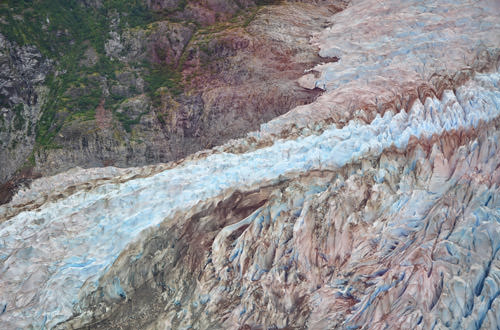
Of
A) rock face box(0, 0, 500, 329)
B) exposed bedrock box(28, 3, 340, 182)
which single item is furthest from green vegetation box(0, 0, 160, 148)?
rock face box(0, 0, 500, 329)

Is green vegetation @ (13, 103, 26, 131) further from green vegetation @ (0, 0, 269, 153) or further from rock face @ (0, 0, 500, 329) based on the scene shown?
rock face @ (0, 0, 500, 329)

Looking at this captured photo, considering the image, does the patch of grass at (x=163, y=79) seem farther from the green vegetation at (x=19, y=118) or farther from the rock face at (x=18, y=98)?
the green vegetation at (x=19, y=118)

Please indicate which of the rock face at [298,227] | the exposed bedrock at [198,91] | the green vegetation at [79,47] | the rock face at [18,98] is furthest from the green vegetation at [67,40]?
the rock face at [298,227]

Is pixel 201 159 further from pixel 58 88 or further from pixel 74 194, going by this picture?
pixel 58 88

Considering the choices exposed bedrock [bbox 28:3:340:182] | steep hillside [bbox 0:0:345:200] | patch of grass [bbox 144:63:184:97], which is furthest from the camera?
patch of grass [bbox 144:63:184:97]

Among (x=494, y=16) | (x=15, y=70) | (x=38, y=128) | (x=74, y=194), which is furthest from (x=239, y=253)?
(x=494, y=16)

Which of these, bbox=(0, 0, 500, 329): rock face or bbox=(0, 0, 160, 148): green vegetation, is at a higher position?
bbox=(0, 0, 160, 148): green vegetation
